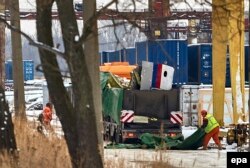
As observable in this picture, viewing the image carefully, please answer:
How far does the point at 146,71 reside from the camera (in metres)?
24.4

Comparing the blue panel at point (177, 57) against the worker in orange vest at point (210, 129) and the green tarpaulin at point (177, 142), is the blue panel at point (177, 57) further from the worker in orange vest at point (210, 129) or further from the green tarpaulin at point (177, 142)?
the worker in orange vest at point (210, 129)

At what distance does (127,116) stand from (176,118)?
1.87m

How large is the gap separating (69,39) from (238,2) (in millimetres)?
2609

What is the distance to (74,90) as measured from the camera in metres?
9.67

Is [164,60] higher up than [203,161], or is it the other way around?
[164,60]

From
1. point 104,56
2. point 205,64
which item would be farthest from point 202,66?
point 104,56

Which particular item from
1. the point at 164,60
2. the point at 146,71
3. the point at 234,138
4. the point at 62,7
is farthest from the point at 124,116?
the point at 62,7

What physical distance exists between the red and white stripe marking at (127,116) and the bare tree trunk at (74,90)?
45.1 ft

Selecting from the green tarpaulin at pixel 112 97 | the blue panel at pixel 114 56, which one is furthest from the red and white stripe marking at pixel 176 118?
the blue panel at pixel 114 56

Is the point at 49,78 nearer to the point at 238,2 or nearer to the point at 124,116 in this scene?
the point at 238,2

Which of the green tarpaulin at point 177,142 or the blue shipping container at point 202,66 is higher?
the blue shipping container at point 202,66

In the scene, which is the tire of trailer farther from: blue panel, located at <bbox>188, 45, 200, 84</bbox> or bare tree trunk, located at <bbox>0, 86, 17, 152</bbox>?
blue panel, located at <bbox>188, 45, 200, 84</bbox>

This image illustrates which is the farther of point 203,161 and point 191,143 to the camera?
point 191,143

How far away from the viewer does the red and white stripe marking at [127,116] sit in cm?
2420
